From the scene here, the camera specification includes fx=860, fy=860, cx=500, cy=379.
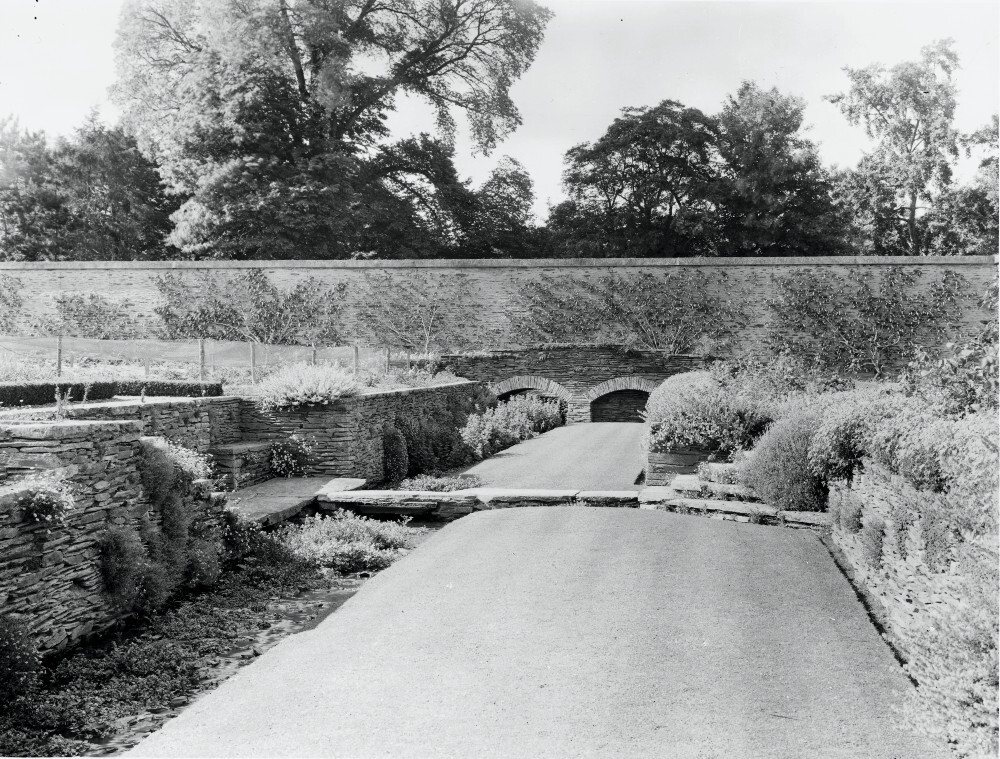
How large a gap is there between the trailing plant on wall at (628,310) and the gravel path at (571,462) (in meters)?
3.86

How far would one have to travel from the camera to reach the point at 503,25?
2472 cm

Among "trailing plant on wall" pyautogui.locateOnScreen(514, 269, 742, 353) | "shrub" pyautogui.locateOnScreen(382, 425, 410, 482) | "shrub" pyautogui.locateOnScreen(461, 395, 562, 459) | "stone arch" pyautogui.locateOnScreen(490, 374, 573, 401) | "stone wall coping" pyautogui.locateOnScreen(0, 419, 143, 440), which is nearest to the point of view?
"stone wall coping" pyautogui.locateOnScreen(0, 419, 143, 440)

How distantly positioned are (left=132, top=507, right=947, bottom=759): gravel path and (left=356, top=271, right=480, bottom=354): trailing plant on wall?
14.2 meters

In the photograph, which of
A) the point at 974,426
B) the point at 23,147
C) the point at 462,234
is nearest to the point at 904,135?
Answer: the point at 462,234

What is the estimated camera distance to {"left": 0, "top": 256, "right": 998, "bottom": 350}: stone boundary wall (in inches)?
817

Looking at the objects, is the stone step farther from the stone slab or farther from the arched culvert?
the arched culvert

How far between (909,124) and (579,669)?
86.2ft

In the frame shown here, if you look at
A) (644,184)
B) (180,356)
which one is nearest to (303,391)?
(180,356)

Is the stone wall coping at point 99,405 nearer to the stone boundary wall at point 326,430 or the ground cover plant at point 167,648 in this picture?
the stone boundary wall at point 326,430

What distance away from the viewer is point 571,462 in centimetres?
1320

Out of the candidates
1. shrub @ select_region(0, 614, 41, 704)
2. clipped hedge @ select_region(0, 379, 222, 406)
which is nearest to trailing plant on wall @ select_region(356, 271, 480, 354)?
clipped hedge @ select_region(0, 379, 222, 406)

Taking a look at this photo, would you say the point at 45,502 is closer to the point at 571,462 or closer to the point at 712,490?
the point at 712,490

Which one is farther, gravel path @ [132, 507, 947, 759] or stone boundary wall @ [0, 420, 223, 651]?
stone boundary wall @ [0, 420, 223, 651]

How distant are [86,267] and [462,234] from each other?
35.3 feet
